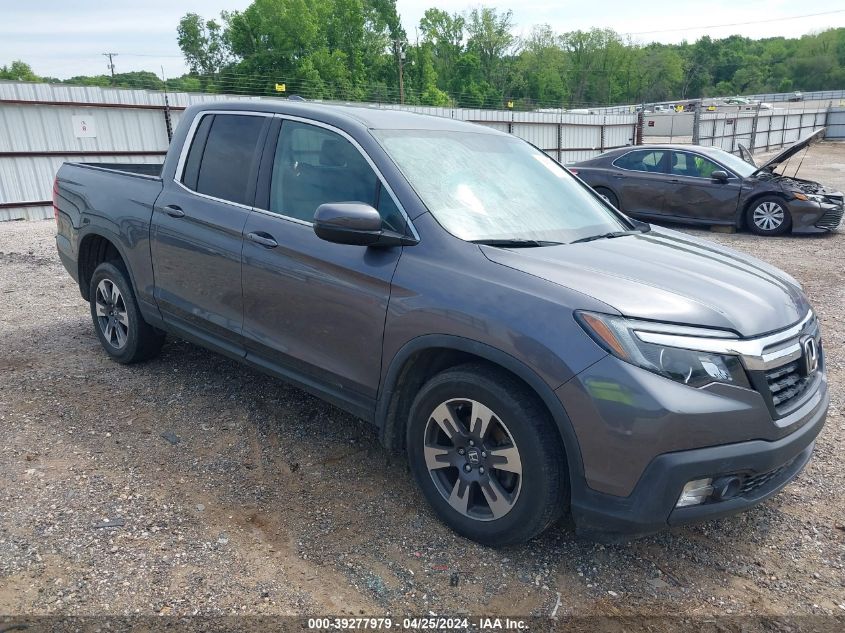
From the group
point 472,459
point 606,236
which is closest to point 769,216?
point 606,236

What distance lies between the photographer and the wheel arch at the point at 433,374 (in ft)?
8.13

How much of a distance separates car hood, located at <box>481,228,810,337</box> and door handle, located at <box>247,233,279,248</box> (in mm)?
1227

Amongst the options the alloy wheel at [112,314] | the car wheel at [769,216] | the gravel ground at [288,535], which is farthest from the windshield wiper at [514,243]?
the car wheel at [769,216]

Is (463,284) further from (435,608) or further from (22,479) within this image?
(22,479)

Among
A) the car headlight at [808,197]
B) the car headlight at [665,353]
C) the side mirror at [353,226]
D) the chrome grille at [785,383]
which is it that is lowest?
the car headlight at [808,197]

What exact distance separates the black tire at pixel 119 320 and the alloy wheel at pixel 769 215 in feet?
31.8

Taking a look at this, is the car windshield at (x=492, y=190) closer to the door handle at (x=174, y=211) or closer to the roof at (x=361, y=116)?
the roof at (x=361, y=116)

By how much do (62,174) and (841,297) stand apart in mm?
7538

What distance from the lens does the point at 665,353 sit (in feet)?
7.85

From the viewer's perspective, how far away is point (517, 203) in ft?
11.1

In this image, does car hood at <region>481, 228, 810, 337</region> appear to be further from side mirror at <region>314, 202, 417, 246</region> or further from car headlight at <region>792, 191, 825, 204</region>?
car headlight at <region>792, 191, 825, 204</region>

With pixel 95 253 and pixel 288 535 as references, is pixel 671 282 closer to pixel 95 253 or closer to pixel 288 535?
pixel 288 535

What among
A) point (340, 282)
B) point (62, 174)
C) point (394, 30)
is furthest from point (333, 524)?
point (394, 30)

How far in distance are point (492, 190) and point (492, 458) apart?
1389 millimetres
